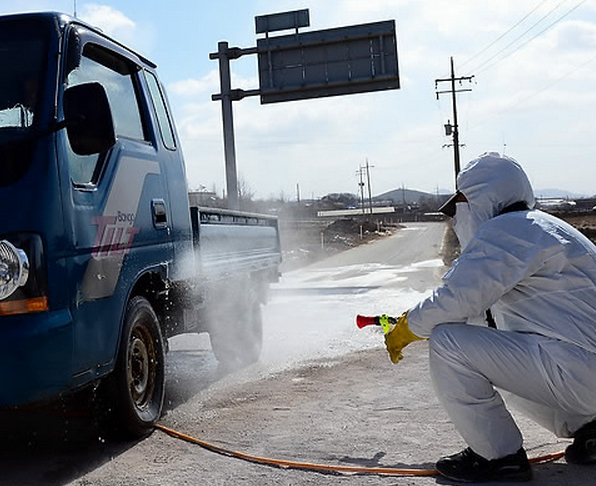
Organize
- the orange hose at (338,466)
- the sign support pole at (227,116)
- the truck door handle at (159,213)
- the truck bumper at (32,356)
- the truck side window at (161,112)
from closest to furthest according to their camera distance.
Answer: the truck bumper at (32,356) → the orange hose at (338,466) → the truck door handle at (159,213) → the truck side window at (161,112) → the sign support pole at (227,116)

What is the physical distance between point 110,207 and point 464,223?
6.35 ft

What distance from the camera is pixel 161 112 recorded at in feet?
17.9

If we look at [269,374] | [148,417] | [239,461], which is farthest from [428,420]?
[269,374]

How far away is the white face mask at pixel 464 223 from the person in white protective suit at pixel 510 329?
0.18 feet

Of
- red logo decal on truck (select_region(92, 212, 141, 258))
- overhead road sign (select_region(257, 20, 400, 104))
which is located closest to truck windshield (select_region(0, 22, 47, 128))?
red logo decal on truck (select_region(92, 212, 141, 258))

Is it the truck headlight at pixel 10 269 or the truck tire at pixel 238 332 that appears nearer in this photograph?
the truck headlight at pixel 10 269

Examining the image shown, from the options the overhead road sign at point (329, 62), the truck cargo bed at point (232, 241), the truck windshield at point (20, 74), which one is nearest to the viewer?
the truck windshield at point (20, 74)

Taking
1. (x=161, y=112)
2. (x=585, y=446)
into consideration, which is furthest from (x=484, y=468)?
(x=161, y=112)

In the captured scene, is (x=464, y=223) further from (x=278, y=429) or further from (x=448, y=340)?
(x=278, y=429)

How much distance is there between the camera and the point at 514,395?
374 centimetres

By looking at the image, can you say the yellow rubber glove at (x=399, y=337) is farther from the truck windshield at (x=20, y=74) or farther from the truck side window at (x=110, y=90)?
the truck windshield at (x=20, y=74)

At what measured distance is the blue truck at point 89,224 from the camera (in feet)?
11.2

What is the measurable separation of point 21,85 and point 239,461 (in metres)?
2.32

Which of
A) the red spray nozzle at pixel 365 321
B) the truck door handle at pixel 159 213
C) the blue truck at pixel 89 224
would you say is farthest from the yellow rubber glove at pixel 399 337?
the truck door handle at pixel 159 213
